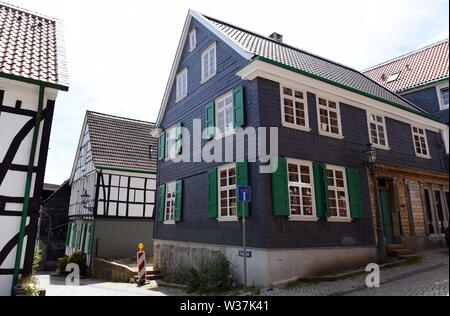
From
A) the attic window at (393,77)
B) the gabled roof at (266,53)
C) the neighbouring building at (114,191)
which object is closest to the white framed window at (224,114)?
the gabled roof at (266,53)

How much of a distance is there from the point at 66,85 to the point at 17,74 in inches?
38.6

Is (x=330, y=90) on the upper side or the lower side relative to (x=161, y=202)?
upper

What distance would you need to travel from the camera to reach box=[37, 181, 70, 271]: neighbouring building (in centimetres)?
2425

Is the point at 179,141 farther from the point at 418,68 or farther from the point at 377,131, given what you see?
the point at 418,68

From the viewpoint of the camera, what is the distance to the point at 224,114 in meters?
11.9

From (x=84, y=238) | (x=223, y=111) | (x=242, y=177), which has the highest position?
(x=223, y=111)

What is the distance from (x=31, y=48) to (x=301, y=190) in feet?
28.4

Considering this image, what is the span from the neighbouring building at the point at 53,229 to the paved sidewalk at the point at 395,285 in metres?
21.8

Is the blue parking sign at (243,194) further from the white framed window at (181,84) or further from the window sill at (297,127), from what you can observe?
the white framed window at (181,84)

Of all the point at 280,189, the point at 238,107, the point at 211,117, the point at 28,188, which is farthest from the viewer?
the point at 211,117

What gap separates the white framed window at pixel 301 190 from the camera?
9.99 m

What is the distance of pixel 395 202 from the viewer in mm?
13234

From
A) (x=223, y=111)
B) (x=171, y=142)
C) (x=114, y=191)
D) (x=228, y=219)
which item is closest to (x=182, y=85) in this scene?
(x=171, y=142)

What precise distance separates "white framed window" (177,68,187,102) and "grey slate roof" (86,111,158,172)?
6.96 m
